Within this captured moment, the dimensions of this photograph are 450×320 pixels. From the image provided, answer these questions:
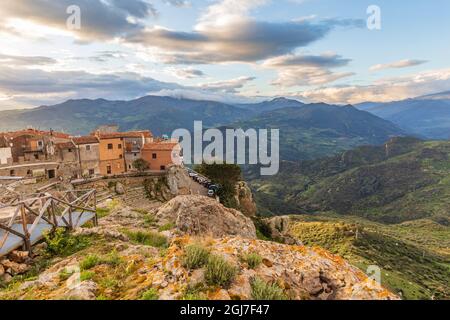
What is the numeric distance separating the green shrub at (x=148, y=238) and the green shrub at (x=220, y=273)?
7.11 m

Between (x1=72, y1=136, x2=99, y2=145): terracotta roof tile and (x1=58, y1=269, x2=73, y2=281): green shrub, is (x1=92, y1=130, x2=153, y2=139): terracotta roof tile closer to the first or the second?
(x1=72, y1=136, x2=99, y2=145): terracotta roof tile

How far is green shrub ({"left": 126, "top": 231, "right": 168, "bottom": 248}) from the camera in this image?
44.0ft

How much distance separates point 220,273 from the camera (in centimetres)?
656

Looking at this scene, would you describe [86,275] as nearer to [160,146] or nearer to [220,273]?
[220,273]

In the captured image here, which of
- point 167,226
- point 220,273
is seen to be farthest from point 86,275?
point 167,226

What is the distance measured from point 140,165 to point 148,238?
4210 cm

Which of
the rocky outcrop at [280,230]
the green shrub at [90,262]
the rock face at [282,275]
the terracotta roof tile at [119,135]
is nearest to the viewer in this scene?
the rock face at [282,275]

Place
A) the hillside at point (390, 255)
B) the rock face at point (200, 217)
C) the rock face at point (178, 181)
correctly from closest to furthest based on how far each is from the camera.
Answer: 1. the rock face at point (200, 217)
2. the rock face at point (178, 181)
3. the hillside at point (390, 255)

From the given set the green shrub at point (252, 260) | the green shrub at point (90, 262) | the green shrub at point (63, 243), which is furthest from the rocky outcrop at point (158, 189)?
the green shrub at point (252, 260)

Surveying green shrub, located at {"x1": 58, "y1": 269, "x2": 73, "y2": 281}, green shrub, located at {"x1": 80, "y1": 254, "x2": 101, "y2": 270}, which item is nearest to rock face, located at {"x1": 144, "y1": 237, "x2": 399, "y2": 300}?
green shrub, located at {"x1": 80, "y1": 254, "x2": 101, "y2": 270}

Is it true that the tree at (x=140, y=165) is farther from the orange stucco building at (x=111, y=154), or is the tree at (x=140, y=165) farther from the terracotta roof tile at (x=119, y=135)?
the terracotta roof tile at (x=119, y=135)

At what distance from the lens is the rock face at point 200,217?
805 inches

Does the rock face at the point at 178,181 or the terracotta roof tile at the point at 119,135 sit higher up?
the terracotta roof tile at the point at 119,135
